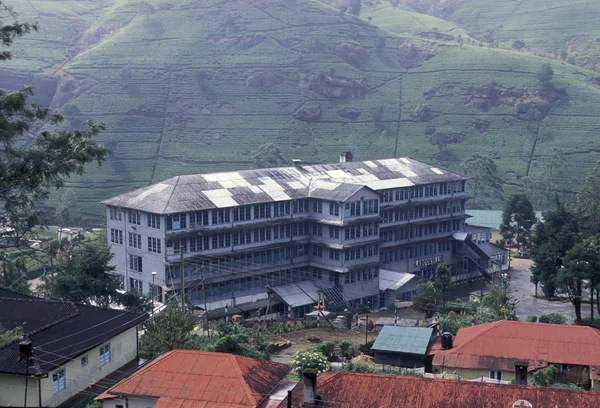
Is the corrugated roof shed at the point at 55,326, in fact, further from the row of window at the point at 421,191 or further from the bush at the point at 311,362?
the row of window at the point at 421,191

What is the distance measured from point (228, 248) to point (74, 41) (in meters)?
120

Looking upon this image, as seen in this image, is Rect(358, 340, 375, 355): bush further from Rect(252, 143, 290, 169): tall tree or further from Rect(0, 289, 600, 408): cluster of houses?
Rect(252, 143, 290, 169): tall tree

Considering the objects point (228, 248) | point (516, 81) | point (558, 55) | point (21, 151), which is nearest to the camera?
point (21, 151)

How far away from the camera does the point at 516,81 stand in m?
120

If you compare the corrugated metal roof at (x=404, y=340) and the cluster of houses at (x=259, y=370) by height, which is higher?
the cluster of houses at (x=259, y=370)

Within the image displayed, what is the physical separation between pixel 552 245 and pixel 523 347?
1876cm

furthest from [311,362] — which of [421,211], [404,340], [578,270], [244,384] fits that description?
[421,211]

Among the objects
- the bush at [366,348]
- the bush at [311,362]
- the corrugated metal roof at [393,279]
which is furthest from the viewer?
the corrugated metal roof at [393,279]

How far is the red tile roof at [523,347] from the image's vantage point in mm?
36281

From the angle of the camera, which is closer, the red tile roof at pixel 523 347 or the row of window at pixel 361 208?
the red tile roof at pixel 523 347

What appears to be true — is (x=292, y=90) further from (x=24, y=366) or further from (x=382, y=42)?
(x=24, y=366)

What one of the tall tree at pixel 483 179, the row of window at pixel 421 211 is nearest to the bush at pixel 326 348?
the row of window at pixel 421 211

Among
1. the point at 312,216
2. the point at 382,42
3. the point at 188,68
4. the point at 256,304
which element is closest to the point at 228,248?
the point at 256,304

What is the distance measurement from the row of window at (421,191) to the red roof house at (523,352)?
72.2ft
